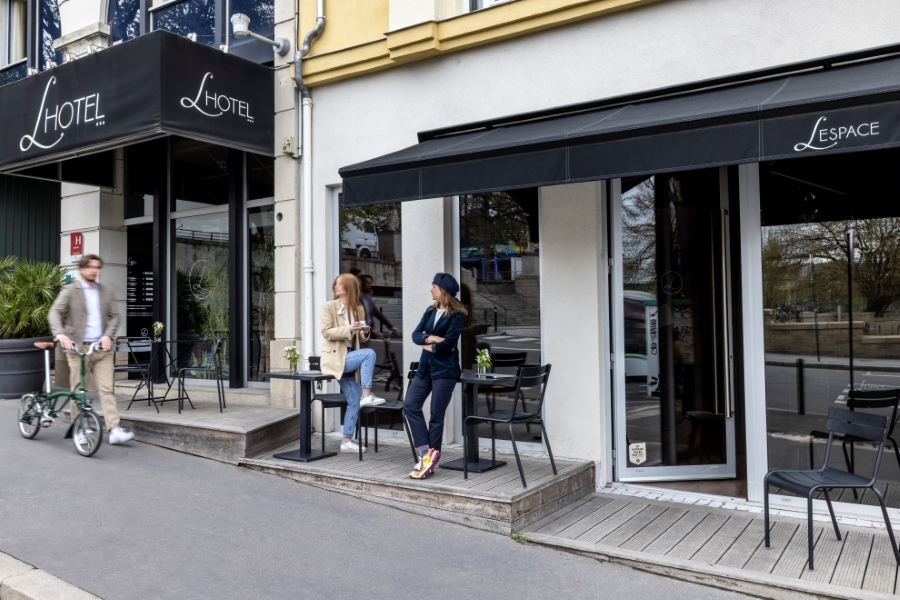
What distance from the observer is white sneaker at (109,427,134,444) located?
6.93 meters

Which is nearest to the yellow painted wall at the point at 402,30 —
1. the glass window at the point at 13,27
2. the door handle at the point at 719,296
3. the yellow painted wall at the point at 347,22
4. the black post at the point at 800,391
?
the yellow painted wall at the point at 347,22

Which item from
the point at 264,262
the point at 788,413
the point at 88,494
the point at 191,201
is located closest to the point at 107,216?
the point at 191,201

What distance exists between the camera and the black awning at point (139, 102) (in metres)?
6.96

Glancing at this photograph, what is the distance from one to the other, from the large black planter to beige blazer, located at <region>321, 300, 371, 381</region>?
529cm

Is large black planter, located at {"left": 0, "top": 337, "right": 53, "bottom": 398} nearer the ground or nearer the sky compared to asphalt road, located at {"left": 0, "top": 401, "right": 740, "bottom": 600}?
nearer the sky

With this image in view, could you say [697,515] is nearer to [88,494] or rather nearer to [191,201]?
[88,494]

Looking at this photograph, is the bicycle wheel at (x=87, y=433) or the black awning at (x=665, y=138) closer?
A: the black awning at (x=665, y=138)

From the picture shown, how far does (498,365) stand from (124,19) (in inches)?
283

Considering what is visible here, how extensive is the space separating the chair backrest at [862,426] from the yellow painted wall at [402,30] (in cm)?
350

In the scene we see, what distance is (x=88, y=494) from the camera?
18.6 feet

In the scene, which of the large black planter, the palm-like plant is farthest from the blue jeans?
the palm-like plant

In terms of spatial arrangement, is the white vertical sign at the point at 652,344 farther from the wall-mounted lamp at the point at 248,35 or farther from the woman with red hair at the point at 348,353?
the wall-mounted lamp at the point at 248,35

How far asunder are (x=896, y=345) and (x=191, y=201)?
8.22 metres

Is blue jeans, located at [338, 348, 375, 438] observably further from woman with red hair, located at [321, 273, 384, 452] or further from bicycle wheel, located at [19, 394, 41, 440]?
bicycle wheel, located at [19, 394, 41, 440]
